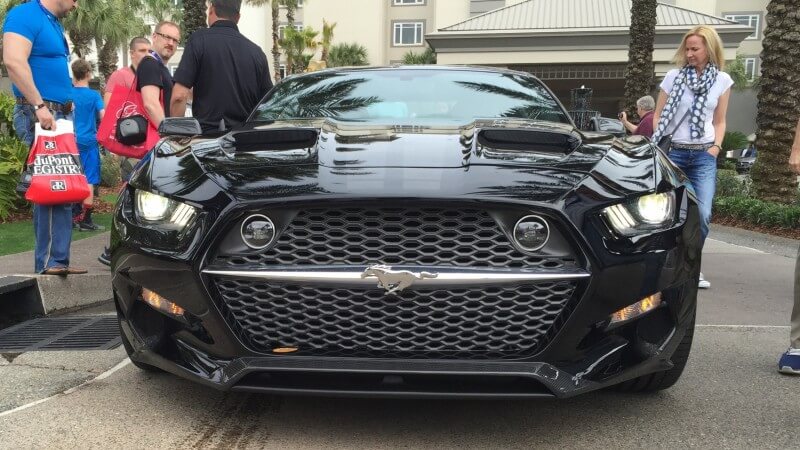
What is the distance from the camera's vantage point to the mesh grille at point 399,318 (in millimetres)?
2305

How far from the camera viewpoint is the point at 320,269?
2283mm

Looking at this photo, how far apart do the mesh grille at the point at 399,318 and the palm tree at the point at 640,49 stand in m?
12.5

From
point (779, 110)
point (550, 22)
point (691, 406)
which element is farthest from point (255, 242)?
point (550, 22)

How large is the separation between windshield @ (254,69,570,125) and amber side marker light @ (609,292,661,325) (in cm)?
139

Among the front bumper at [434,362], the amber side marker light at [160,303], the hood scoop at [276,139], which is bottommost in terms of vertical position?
the front bumper at [434,362]

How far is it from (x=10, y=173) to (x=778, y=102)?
1001 cm

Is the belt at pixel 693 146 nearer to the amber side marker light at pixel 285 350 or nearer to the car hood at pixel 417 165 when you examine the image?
the car hood at pixel 417 165

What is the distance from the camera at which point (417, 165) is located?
2486 mm

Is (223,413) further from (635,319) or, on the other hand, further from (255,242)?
(635,319)

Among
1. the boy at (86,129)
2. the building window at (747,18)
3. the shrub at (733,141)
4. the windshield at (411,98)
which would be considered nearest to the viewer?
the windshield at (411,98)

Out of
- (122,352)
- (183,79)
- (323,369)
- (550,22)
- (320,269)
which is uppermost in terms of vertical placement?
(550,22)

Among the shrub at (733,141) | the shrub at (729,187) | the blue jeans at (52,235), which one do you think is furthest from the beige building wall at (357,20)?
the blue jeans at (52,235)

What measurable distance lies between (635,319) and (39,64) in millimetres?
3875

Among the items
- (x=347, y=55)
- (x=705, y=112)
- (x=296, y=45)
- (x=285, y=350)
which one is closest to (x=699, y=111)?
(x=705, y=112)
